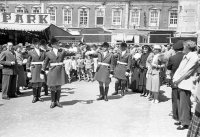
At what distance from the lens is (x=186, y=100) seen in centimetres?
629

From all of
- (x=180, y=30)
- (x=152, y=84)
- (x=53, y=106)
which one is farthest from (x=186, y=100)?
(x=180, y=30)

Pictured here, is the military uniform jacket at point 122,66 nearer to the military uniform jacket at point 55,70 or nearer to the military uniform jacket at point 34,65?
the military uniform jacket at point 55,70

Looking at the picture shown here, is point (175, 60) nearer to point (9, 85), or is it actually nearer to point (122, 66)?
point (122, 66)

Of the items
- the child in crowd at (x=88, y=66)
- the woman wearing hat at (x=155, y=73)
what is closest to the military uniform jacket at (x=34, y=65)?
→ the woman wearing hat at (x=155, y=73)

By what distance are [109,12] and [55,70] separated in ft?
106

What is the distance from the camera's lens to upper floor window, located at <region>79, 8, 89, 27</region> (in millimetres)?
40216

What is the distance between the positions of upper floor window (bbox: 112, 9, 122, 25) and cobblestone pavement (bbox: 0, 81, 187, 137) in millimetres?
30475

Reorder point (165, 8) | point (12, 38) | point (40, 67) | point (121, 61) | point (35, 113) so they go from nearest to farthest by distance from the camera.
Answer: point (35, 113) < point (40, 67) < point (121, 61) < point (12, 38) < point (165, 8)

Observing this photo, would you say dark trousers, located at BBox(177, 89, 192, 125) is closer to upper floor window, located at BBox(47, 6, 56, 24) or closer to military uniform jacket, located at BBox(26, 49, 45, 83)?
military uniform jacket, located at BBox(26, 49, 45, 83)

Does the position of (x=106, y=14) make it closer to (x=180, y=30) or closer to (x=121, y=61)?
(x=180, y=30)

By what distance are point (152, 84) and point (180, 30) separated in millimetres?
15579

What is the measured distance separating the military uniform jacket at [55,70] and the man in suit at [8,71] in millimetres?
1671

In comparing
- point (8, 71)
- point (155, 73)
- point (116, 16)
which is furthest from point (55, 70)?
point (116, 16)

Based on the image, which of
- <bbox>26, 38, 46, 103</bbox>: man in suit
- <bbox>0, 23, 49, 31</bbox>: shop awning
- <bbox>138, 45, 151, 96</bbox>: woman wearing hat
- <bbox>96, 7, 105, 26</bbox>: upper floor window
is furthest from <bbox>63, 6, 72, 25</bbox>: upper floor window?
<bbox>26, 38, 46, 103</bbox>: man in suit
